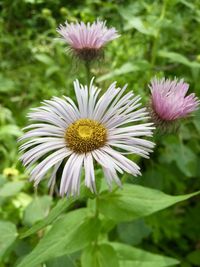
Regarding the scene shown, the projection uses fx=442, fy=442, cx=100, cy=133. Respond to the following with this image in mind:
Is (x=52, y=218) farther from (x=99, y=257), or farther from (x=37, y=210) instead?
(x=37, y=210)

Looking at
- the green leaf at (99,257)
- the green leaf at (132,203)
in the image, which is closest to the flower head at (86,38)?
the green leaf at (132,203)

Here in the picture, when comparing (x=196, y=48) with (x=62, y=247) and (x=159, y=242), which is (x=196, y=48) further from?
(x=62, y=247)

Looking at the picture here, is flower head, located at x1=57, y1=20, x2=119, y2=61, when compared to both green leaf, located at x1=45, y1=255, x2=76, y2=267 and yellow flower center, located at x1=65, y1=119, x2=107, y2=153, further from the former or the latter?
green leaf, located at x1=45, y1=255, x2=76, y2=267

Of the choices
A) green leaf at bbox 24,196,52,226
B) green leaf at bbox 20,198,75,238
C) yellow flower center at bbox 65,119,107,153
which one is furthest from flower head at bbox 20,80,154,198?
green leaf at bbox 24,196,52,226

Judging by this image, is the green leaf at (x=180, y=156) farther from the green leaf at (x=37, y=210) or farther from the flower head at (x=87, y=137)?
the flower head at (x=87, y=137)

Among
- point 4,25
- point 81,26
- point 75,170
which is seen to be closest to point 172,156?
point 81,26
